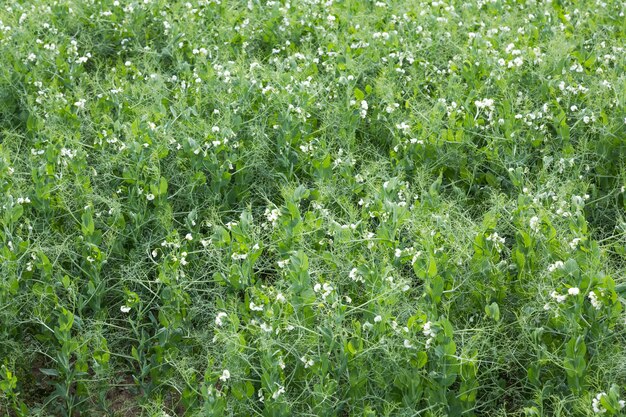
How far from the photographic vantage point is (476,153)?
5402 millimetres

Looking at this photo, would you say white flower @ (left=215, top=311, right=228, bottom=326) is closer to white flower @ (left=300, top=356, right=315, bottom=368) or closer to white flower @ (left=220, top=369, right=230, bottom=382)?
white flower @ (left=220, top=369, right=230, bottom=382)

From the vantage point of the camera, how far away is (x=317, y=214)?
4906 millimetres

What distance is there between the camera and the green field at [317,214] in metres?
3.96

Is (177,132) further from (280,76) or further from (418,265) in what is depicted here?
(418,265)

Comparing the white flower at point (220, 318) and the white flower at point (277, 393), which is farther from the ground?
the white flower at point (220, 318)

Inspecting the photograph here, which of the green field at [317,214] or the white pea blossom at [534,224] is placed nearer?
the green field at [317,214]

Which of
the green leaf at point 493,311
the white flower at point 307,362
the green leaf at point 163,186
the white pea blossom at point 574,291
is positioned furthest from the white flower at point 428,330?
the green leaf at point 163,186

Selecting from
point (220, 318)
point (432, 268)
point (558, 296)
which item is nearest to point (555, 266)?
point (558, 296)

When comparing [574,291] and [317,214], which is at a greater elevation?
[574,291]

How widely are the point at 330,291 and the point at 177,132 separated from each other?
189 centimetres

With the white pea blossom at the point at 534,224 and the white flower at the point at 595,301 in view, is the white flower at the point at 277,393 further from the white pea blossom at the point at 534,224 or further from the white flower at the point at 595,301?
the white pea blossom at the point at 534,224

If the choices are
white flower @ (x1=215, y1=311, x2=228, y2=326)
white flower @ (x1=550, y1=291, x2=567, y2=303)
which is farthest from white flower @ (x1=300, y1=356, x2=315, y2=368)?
white flower @ (x1=550, y1=291, x2=567, y2=303)

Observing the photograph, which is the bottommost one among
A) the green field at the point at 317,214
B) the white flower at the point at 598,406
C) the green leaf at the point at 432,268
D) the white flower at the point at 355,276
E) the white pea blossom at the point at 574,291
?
the green field at the point at 317,214

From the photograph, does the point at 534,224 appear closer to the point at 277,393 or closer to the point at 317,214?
the point at 317,214
